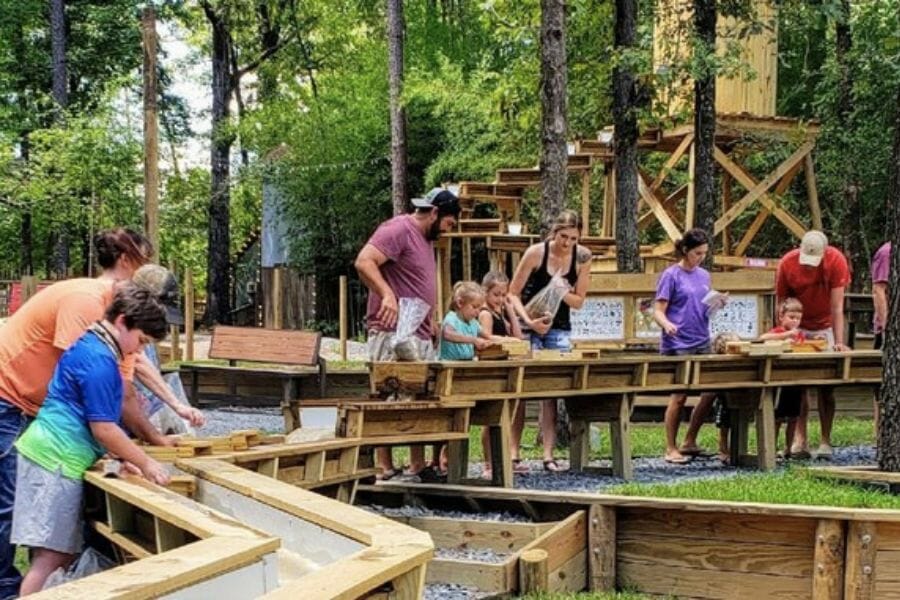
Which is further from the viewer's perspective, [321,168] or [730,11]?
[321,168]

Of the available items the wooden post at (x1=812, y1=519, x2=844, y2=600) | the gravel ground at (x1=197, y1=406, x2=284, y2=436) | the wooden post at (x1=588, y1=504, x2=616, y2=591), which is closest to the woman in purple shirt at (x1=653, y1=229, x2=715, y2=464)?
the wooden post at (x1=588, y1=504, x2=616, y2=591)

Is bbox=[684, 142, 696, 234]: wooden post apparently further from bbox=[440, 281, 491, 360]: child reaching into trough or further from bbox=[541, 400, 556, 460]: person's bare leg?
bbox=[440, 281, 491, 360]: child reaching into trough

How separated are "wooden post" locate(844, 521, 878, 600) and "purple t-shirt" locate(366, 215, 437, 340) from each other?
133 inches

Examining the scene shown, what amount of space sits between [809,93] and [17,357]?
22.4 metres

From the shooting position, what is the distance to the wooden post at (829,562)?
567cm

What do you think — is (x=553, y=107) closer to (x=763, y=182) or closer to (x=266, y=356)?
(x=266, y=356)

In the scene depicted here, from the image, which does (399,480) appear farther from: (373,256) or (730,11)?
(730,11)

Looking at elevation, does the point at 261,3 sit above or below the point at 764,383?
above

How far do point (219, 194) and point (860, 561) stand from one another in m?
27.9

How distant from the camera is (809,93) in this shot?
79.4ft

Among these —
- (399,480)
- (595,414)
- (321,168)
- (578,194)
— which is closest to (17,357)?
(399,480)

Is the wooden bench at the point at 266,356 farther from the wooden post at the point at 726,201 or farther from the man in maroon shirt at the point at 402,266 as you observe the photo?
the wooden post at the point at 726,201

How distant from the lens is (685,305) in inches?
367

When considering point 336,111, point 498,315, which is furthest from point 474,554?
point 336,111
